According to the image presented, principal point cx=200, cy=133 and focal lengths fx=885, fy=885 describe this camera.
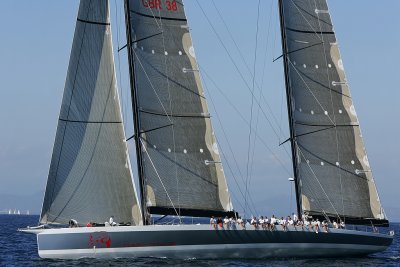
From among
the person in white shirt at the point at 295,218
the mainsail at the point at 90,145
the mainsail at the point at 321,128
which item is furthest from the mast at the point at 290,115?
the mainsail at the point at 90,145

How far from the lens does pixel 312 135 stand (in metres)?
47.8

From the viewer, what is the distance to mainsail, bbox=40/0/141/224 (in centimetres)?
4081

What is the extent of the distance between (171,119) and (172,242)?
20.1 ft

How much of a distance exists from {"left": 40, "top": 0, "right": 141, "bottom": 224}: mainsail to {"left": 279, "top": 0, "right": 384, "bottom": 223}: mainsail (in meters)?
10.7

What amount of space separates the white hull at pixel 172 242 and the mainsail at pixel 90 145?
1273 millimetres

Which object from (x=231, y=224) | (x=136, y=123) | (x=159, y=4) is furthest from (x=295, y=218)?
(x=159, y=4)

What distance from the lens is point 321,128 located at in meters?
47.9

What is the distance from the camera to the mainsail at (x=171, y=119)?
1666 inches

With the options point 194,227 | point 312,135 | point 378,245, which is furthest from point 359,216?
point 194,227

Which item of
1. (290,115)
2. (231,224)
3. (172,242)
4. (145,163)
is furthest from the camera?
(290,115)

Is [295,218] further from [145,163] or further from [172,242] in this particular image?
[145,163]

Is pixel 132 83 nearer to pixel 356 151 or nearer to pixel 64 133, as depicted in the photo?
pixel 64 133

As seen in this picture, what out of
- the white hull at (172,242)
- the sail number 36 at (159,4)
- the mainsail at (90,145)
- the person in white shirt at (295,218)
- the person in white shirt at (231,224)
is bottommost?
the white hull at (172,242)

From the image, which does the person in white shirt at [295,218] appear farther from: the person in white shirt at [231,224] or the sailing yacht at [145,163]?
the person in white shirt at [231,224]
